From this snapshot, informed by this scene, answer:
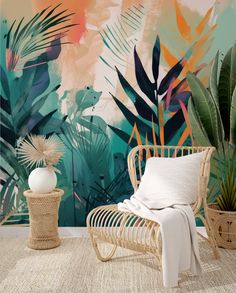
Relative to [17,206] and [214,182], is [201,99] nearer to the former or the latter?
[214,182]

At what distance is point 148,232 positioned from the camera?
2834 mm

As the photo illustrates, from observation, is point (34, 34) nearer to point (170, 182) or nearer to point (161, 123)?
point (161, 123)

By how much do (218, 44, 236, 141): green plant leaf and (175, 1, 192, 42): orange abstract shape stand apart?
0.46 metres

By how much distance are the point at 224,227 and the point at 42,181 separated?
1.57 metres

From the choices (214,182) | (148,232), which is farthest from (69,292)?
(214,182)

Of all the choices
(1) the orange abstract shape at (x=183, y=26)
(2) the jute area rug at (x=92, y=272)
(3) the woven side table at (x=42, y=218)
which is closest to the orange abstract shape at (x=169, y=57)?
(1) the orange abstract shape at (x=183, y=26)

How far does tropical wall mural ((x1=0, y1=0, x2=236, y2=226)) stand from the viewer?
3.91 metres

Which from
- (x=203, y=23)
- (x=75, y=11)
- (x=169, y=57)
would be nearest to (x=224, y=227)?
(x=169, y=57)

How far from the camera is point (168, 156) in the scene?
3701 millimetres

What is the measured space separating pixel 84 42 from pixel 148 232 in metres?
1.96

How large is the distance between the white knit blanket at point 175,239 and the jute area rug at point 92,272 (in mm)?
99

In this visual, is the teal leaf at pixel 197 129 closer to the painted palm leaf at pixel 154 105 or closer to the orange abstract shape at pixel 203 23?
the painted palm leaf at pixel 154 105

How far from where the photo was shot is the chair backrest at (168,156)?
3229 mm

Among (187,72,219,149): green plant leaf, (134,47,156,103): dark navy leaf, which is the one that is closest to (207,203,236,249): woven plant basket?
(187,72,219,149): green plant leaf
